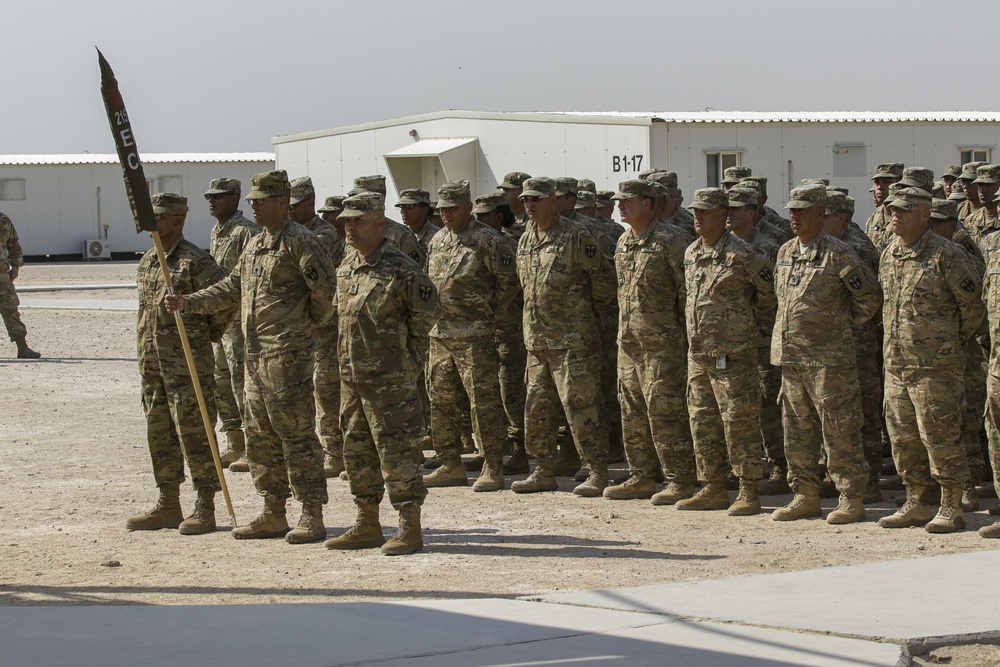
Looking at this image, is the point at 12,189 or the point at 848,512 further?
the point at 12,189

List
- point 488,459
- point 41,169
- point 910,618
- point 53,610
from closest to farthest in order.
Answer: point 910,618 < point 53,610 < point 488,459 < point 41,169

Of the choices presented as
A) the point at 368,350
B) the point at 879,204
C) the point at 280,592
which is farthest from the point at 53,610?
the point at 879,204

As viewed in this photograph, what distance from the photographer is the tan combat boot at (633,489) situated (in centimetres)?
1009

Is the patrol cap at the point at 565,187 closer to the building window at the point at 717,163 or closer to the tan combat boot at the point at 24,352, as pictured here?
the building window at the point at 717,163

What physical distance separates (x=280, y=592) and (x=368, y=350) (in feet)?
4.93

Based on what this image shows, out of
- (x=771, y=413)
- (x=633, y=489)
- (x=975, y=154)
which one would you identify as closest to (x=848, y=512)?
(x=771, y=413)

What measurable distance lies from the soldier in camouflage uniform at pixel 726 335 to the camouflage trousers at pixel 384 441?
203 centimetres

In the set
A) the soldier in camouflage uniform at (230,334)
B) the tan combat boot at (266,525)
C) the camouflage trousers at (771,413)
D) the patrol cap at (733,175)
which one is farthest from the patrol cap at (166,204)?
the patrol cap at (733,175)

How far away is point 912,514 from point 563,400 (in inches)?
99.1

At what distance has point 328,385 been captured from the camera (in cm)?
1096

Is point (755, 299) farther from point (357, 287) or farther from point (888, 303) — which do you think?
point (357, 287)

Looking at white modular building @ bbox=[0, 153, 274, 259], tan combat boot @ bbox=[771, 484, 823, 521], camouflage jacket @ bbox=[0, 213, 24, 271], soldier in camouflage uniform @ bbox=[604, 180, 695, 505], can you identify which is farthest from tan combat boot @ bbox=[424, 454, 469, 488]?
white modular building @ bbox=[0, 153, 274, 259]

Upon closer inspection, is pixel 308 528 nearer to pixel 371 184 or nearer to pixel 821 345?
pixel 821 345

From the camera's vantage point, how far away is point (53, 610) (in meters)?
6.82
